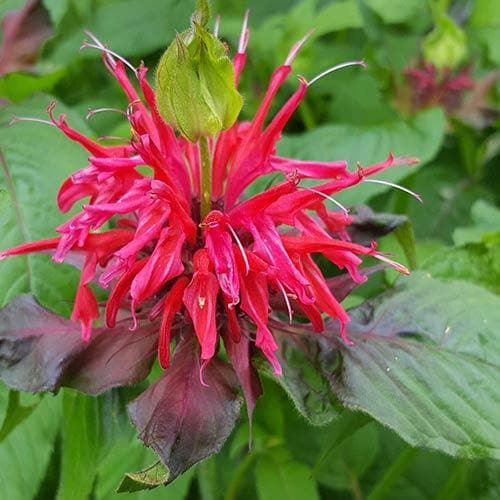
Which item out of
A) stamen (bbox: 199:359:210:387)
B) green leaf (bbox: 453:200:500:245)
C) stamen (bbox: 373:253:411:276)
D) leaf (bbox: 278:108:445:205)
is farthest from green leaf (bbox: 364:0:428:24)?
stamen (bbox: 199:359:210:387)

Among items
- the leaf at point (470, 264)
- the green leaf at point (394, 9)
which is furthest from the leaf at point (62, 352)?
the green leaf at point (394, 9)

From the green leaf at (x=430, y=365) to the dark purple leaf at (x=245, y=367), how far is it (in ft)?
0.19

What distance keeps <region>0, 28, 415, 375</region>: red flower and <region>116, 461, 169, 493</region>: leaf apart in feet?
0.27

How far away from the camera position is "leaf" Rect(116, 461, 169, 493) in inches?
21.0

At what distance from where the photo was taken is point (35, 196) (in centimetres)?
74

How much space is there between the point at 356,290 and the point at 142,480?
0.47 meters

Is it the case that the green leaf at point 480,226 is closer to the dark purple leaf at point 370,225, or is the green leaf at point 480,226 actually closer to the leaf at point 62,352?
the dark purple leaf at point 370,225

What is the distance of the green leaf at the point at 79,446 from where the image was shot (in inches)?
24.8

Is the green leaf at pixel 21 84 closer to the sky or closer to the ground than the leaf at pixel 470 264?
closer to the sky

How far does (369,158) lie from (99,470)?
49 cm

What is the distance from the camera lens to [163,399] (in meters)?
0.60

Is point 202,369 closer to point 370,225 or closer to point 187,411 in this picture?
point 187,411

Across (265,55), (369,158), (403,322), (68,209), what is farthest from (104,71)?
(403,322)

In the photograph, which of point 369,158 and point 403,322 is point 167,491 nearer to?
point 403,322
